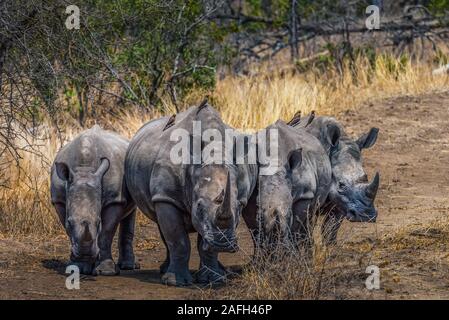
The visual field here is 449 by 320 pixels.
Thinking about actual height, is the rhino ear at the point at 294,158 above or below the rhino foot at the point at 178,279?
above

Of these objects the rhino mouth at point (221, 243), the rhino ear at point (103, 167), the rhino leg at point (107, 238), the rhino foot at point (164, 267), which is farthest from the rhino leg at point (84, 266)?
the rhino mouth at point (221, 243)

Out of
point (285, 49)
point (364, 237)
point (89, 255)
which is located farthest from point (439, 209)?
point (285, 49)

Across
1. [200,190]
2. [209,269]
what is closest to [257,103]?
[209,269]

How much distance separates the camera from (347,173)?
10812mm

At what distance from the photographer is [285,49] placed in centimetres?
2659

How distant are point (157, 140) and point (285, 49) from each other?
16778mm

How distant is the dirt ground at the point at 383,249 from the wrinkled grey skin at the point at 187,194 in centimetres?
26

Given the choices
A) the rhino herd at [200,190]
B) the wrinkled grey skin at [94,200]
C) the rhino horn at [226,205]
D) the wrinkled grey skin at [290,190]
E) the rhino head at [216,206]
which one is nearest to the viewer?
the rhino horn at [226,205]

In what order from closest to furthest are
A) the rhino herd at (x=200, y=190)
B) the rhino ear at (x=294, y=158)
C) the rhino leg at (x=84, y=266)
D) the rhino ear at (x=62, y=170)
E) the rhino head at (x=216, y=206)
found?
the rhino head at (x=216, y=206), the rhino herd at (x=200, y=190), the rhino ear at (x=294, y=158), the rhino ear at (x=62, y=170), the rhino leg at (x=84, y=266)

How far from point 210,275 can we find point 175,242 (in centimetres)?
40

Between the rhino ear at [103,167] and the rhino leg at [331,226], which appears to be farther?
the rhino ear at [103,167]

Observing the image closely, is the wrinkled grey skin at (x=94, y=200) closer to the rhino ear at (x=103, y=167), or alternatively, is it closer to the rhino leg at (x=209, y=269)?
the rhino ear at (x=103, y=167)

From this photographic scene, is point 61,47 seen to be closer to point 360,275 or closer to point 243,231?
point 243,231

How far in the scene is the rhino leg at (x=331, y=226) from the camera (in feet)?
32.2
